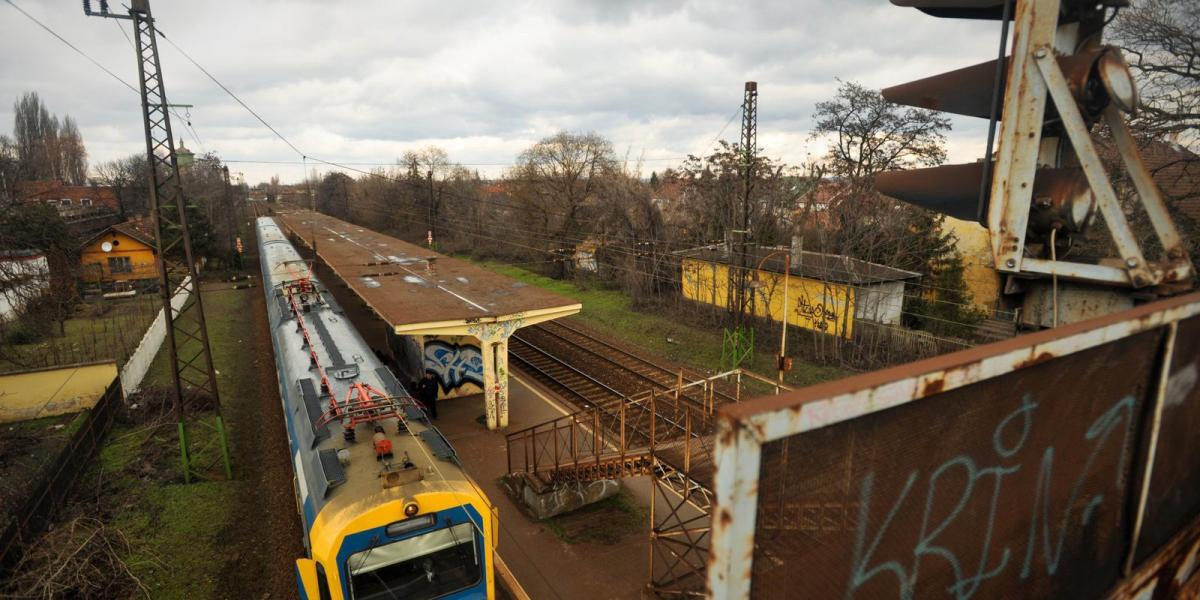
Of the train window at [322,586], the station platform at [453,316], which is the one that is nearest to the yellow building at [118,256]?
the station platform at [453,316]

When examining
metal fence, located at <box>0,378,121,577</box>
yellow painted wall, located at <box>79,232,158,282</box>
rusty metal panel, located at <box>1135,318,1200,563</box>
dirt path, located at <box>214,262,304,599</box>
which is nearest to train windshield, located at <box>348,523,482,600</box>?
dirt path, located at <box>214,262,304,599</box>

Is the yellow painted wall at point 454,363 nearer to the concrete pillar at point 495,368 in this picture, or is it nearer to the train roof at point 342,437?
the concrete pillar at point 495,368

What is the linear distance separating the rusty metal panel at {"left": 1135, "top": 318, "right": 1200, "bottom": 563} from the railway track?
36.5ft

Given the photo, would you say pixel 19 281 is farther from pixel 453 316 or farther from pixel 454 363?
pixel 453 316

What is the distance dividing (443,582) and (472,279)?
14.8 metres

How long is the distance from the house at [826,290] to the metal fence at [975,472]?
52.7 feet

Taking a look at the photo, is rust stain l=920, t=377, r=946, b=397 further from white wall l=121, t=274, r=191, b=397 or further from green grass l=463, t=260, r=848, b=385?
white wall l=121, t=274, r=191, b=397

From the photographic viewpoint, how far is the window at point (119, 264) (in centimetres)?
3534

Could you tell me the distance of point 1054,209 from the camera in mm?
3525

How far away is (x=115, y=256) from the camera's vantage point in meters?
35.5

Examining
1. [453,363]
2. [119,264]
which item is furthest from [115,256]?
[453,363]

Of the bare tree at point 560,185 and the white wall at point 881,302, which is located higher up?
the bare tree at point 560,185

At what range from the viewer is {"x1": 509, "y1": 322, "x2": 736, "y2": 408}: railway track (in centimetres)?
1727

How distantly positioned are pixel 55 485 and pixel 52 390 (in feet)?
22.2
